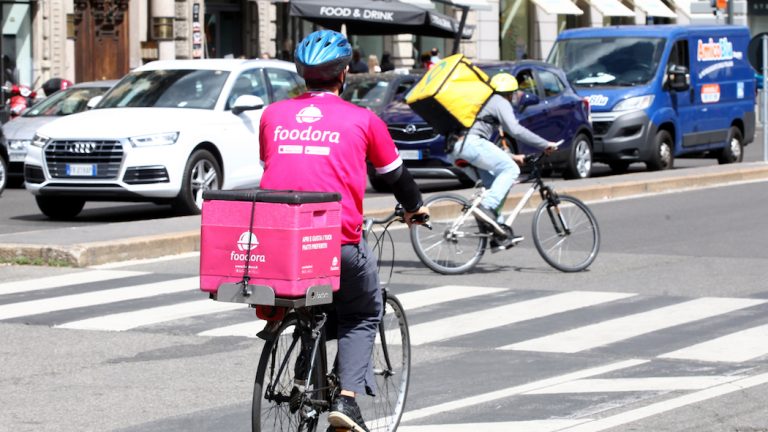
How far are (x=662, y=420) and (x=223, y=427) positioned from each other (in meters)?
1.92

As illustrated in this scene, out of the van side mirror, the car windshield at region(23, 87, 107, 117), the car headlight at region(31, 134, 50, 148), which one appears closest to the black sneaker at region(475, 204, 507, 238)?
the car headlight at region(31, 134, 50, 148)

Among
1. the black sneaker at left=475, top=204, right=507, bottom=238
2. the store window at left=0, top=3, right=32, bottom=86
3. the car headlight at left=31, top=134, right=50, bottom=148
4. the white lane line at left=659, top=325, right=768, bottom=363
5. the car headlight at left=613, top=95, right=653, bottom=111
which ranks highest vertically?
the store window at left=0, top=3, right=32, bottom=86

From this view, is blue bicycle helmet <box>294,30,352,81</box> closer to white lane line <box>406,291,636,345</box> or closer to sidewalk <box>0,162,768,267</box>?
white lane line <box>406,291,636,345</box>

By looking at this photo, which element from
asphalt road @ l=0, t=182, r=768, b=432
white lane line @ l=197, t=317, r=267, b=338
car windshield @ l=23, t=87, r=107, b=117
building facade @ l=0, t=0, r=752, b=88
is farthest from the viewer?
building facade @ l=0, t=0, r=752, b=88

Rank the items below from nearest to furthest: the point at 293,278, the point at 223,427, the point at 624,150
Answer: the point at 293,278 → the point at 223,427 → the point at 624,150

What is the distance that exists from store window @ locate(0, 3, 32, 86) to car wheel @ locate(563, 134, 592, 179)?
14131mm

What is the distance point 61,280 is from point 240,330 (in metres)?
2.96

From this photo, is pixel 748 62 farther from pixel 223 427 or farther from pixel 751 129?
pixel 223 427

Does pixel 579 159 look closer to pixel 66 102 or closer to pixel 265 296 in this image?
pixel 66 102

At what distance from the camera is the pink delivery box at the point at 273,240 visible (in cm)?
563

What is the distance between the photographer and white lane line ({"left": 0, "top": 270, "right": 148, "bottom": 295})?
1215cm

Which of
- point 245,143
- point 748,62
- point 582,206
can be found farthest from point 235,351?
point 748,62

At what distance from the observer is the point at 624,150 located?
2456 cm

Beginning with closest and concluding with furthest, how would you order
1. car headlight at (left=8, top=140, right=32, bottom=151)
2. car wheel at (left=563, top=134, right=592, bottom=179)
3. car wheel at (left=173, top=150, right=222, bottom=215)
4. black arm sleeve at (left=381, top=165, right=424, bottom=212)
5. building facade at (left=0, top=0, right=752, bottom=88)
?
black arm sleeve at (left=381, top=165, right=424, bottom=212) < car wheel at (left=173, top=150, right=222, bottom=215) < car headlight at (left=8, top=140, right=32, bottom=151) < car wheel at (left=563, top=134, right=592, bottom=179) < building facade at (left=0, top=0, right=752, bottom=88)
